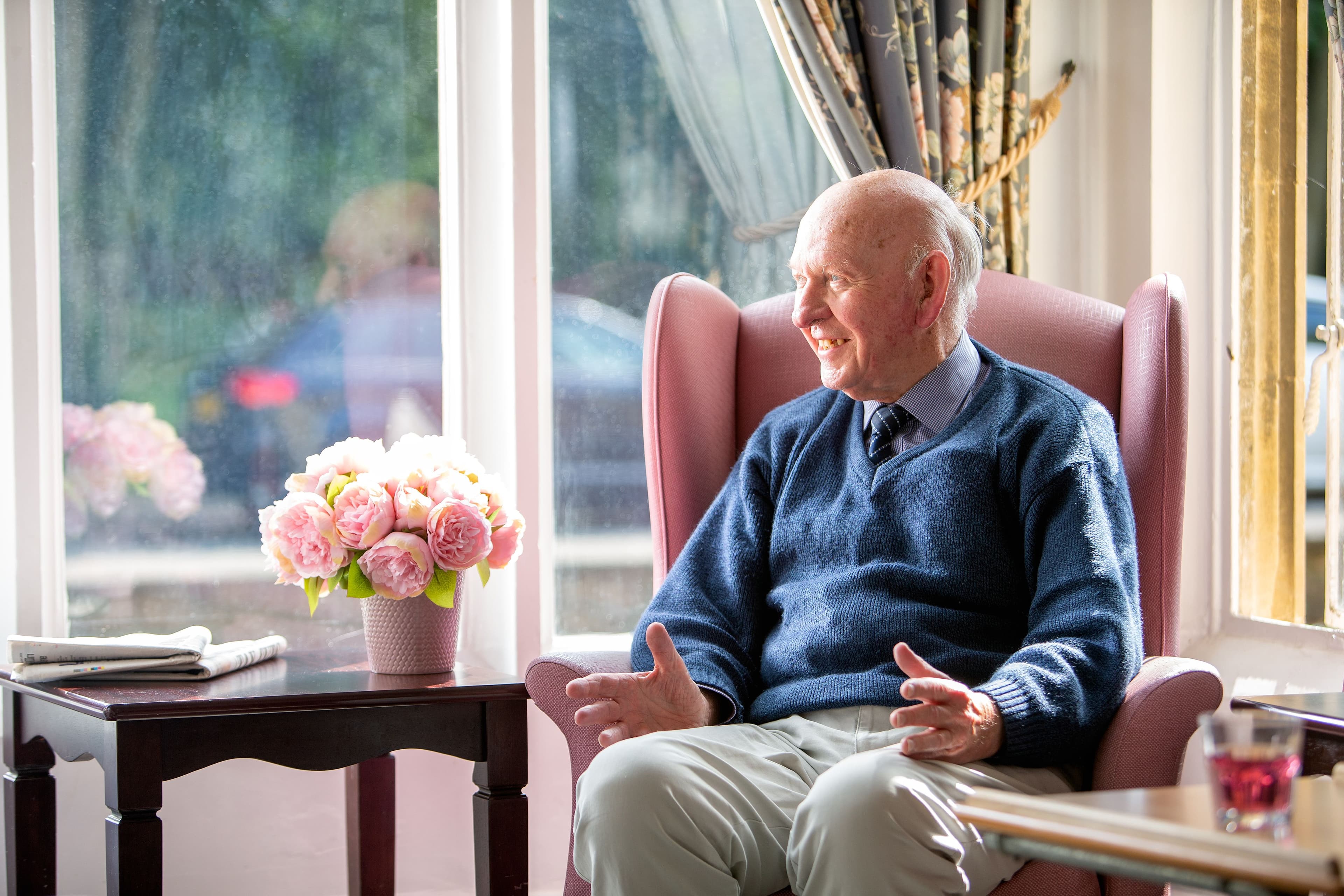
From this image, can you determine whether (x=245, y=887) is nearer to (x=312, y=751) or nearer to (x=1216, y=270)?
(x=312, y=751)

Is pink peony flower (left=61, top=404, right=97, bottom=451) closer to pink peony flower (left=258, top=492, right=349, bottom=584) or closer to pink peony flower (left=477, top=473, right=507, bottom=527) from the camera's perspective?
pink peony flower (left=258, top=492, right=349, bottom=584)

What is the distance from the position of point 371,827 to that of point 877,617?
108 cm

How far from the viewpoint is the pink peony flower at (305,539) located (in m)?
1.76

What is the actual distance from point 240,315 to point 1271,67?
7.04 feet

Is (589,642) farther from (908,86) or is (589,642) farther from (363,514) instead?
(908,86)

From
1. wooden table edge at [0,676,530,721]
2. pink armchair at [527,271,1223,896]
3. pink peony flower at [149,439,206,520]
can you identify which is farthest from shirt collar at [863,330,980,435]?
pink peony flower at [149,439,206,520]

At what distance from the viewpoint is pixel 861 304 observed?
170 cm

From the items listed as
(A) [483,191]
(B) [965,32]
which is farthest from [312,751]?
(B) [965,32]

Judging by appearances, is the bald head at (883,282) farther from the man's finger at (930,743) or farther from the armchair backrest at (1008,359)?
the man's finger at (930,743)

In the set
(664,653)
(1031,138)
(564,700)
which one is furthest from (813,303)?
(1031,138)

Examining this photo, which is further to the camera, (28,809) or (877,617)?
(28,809)

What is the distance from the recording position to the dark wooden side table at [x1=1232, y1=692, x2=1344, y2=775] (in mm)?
1286

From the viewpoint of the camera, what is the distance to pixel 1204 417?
2492mm

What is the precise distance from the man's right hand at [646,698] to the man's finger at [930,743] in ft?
1.10
